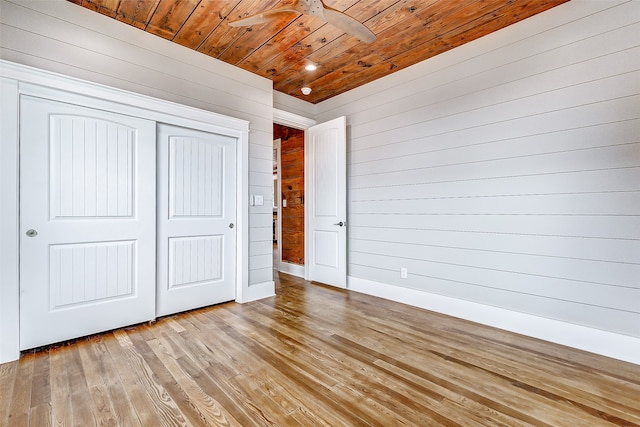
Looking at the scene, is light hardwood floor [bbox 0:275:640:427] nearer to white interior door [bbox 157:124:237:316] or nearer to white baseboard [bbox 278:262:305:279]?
white interior door [bbox 157:124:237:316]

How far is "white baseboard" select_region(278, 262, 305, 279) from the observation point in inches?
188

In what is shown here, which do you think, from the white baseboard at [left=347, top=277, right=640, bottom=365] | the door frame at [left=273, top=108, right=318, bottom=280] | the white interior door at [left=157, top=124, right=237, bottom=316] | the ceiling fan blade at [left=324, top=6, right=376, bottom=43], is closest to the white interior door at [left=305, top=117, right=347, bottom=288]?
the door frame at [left=273, top=108, right=318, bottom=280]

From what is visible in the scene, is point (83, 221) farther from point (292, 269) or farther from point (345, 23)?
point (292, 269)

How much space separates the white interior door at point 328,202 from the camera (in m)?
4.01

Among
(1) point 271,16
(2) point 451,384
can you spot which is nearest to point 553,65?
(1) point 271,16

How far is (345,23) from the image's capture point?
2.12 meters

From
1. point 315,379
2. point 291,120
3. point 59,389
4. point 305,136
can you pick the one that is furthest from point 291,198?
point 59,389

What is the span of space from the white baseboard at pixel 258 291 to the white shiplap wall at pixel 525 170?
4.54 feet

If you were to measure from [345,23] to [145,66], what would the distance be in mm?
1935

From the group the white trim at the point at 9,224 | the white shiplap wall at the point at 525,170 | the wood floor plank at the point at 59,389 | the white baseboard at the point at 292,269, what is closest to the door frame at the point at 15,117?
the white trim at the point at 9,224

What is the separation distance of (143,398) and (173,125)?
2.36m

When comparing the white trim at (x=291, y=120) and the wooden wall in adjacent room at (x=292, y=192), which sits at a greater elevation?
the white trim at (x=291, y=120)

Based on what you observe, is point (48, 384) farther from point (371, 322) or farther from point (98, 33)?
point (98, 33)

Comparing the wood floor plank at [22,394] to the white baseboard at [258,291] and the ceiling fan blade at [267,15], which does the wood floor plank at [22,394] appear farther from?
the ceiling fan blade at [267,15]
